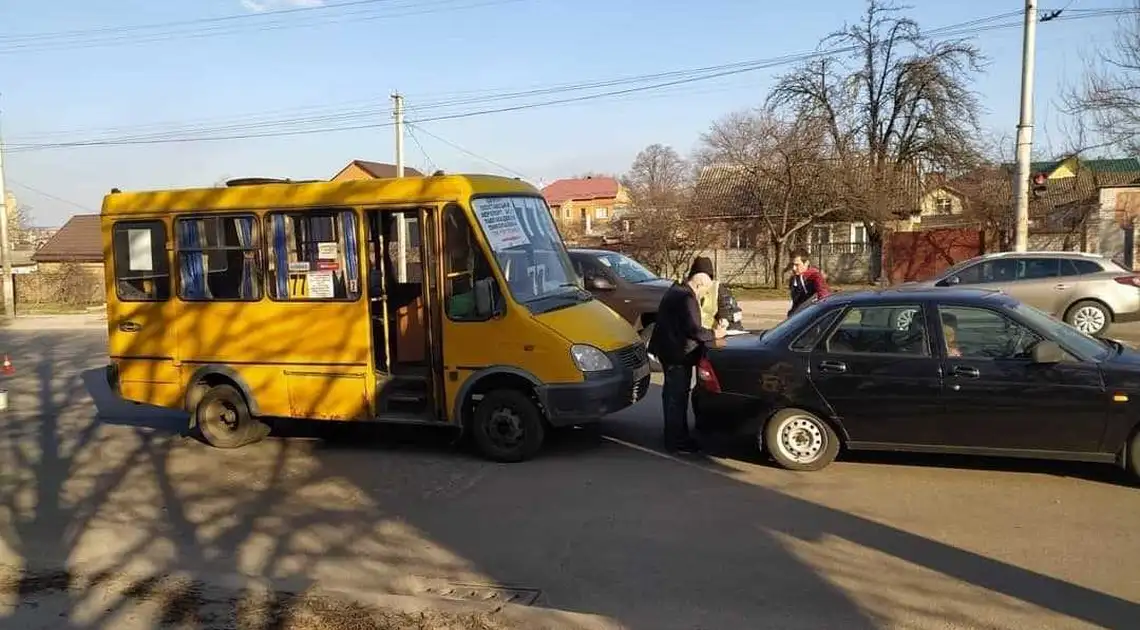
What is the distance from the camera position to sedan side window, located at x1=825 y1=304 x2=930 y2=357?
264 inches

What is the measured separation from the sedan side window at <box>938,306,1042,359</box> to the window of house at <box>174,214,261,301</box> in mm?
6163

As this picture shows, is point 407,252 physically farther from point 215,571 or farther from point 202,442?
point 215,571

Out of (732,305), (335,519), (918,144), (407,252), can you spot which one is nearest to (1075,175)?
(918,144)

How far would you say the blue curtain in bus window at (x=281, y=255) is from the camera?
805 cm

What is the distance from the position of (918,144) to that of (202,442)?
100.0 feet

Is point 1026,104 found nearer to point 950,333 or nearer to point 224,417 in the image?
point 950,333

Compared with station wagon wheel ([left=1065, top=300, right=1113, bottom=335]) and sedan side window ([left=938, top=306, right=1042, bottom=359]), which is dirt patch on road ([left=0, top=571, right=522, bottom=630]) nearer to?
sedan side window ([left=938, top=306, right=1042, bottom=359])

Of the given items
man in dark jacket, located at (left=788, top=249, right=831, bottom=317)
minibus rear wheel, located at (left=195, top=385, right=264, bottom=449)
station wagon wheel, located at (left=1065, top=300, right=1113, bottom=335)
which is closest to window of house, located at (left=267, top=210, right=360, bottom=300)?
minibus rear wheel, located at (left=195, top=385, right=264, bottom=449)

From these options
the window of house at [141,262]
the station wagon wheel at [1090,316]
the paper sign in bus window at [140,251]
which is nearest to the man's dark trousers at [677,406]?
the window of house at [141,262]

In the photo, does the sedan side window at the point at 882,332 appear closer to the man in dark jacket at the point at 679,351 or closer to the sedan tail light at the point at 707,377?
the sedan tail light at the point at 707,377

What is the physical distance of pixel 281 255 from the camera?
8070 mm

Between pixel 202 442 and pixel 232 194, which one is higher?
pixel 232 194

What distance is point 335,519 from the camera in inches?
249

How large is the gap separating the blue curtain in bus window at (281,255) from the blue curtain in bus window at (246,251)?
0.27m
